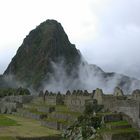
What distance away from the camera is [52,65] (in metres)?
174

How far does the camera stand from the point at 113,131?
1563 inches

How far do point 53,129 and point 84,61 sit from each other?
136 m

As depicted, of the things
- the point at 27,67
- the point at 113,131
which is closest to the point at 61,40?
the point at 27,67

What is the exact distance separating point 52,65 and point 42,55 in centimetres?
795

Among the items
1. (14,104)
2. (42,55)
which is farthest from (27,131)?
(42,55)

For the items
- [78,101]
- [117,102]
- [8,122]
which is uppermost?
[78,101]

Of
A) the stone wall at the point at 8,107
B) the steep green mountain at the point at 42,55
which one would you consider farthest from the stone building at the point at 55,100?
the steep green mountain at the point at 42,55

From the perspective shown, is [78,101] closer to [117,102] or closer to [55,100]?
[55,100]

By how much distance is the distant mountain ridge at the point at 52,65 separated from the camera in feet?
549

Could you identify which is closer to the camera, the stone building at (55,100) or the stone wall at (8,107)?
the stone building at (55,100)

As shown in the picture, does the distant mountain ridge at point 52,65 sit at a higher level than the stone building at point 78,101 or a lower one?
higher

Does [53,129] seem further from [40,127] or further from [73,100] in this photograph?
[73,100]

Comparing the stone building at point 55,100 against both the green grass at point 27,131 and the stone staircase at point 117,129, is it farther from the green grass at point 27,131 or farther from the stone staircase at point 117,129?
the stone staircase at point 117,129

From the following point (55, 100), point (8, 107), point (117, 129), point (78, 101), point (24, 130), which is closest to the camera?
point (117, 129)
